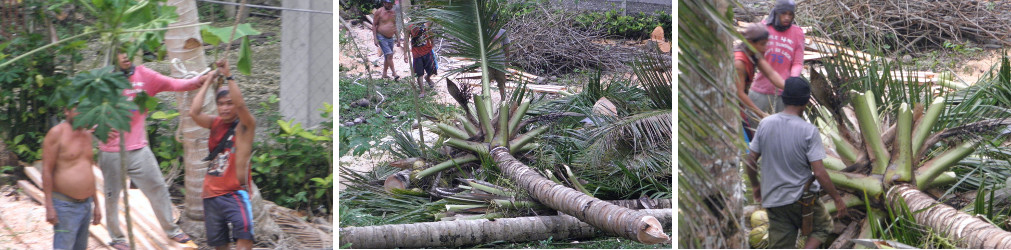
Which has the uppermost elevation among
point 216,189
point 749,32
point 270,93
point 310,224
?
point 749,32

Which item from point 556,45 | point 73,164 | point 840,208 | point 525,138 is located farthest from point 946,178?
point 73,164

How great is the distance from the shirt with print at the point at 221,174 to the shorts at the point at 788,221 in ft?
7.88

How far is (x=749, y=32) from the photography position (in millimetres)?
2678

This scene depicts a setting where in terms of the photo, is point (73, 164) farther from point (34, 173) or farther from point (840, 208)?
point (840, 208)

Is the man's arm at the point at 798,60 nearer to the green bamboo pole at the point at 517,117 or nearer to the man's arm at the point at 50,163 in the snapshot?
the green bamboo pole at the point at 517,117

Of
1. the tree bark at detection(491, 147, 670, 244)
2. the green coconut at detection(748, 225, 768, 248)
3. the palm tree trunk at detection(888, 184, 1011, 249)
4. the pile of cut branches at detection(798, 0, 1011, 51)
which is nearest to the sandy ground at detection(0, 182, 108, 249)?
the tree bark at detection(491, 147, 670, 244)

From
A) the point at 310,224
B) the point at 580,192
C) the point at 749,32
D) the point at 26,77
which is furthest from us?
the point at 26,77

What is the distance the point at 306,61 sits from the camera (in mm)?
4254

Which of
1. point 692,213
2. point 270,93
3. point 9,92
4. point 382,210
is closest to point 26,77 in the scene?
point 9,92

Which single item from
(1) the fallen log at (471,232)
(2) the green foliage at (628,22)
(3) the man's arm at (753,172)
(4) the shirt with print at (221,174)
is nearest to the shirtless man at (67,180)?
(4) the shirt with print at (221,174)

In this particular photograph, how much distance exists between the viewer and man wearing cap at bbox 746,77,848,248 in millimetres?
2715

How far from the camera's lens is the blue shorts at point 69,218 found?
383 centimetres

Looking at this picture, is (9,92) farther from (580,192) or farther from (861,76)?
(861,76)

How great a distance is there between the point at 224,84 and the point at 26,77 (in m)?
1.86
